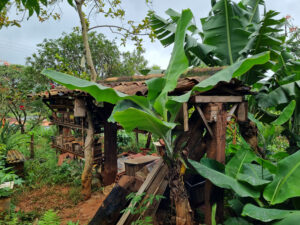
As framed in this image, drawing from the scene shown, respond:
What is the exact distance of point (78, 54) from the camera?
42.8 feet

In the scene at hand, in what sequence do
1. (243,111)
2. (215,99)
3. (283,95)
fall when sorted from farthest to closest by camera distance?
1. (243,111)
2. (283,95)
3. (215,99)

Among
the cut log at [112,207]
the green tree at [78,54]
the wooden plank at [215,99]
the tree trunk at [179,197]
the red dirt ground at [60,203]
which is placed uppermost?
the green tree at [78,54]

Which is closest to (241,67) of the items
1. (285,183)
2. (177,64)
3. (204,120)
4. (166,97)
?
(177,64)

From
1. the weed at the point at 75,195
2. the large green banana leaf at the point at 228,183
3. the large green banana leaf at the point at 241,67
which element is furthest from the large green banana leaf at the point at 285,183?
the weed at the point at 75,195

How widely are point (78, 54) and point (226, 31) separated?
11952 mm

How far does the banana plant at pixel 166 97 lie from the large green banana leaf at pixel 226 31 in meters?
1.33

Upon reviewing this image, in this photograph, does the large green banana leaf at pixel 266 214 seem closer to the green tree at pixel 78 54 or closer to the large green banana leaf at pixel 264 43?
the large green banana leaf at pixel 264 43

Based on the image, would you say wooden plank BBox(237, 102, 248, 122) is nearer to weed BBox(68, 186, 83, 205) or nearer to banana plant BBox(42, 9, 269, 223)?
banana plant BBox(42, 9, 269, 223)

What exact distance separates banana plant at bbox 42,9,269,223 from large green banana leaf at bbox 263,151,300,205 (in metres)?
1.00

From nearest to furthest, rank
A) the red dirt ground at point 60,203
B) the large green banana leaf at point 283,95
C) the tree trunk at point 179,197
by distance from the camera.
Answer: the tree trunk at point 179,197, the large green banana leaf at point 283,95, the red dirt ground at point 60,203

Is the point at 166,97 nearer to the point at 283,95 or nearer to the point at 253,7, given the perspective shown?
the point at 283,95

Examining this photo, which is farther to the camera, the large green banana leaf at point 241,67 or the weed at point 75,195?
the weed at point 75,195

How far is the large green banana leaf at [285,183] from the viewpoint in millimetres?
1969

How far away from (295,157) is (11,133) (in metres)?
7.37
